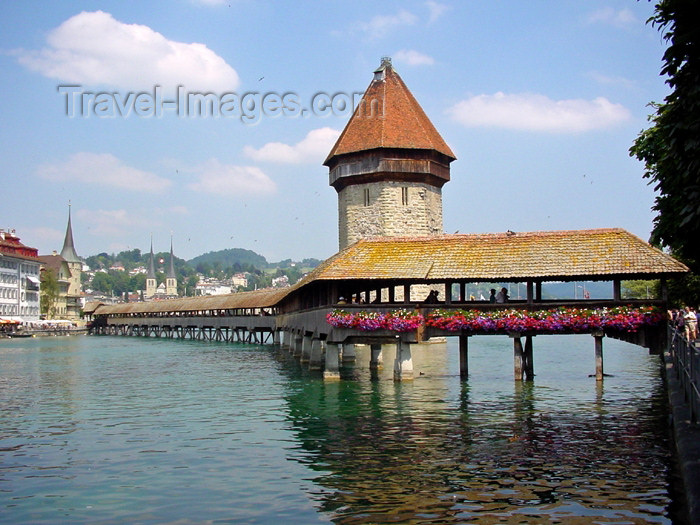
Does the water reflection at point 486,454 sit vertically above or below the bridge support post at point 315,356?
below

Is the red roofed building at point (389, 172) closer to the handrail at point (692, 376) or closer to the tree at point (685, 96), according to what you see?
the handrail at point (692, 376)

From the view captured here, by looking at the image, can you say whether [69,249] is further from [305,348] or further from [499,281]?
[499,281]

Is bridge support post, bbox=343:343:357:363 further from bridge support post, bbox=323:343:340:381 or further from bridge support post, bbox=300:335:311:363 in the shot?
bridge support post, bbox=323:343:340:381

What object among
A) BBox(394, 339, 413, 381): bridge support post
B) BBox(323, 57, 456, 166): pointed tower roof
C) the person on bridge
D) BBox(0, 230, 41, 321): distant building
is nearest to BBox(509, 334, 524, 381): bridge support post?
BBox(394, 339, 413, 381): bridge support post

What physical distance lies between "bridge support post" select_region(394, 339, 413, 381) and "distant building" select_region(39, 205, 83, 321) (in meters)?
104

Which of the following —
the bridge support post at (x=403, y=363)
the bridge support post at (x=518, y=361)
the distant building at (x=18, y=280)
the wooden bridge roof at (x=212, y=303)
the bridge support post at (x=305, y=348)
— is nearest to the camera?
the bridge support post at (x=518, y=361)

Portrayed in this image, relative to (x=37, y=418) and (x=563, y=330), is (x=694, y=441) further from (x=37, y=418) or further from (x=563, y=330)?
(x=37, y=418)

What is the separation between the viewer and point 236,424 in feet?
57.4

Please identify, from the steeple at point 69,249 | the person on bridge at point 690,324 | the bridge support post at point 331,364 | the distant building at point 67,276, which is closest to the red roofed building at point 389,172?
the bridge support post at point 331,364

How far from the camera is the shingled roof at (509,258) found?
21.6 meters

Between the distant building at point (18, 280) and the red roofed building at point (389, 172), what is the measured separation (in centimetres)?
5952

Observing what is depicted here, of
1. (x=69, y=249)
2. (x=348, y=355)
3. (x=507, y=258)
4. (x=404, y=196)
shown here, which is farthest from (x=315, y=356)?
(x=69, y=249)

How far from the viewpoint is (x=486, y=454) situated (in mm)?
13398

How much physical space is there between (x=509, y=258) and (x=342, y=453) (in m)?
10.5
